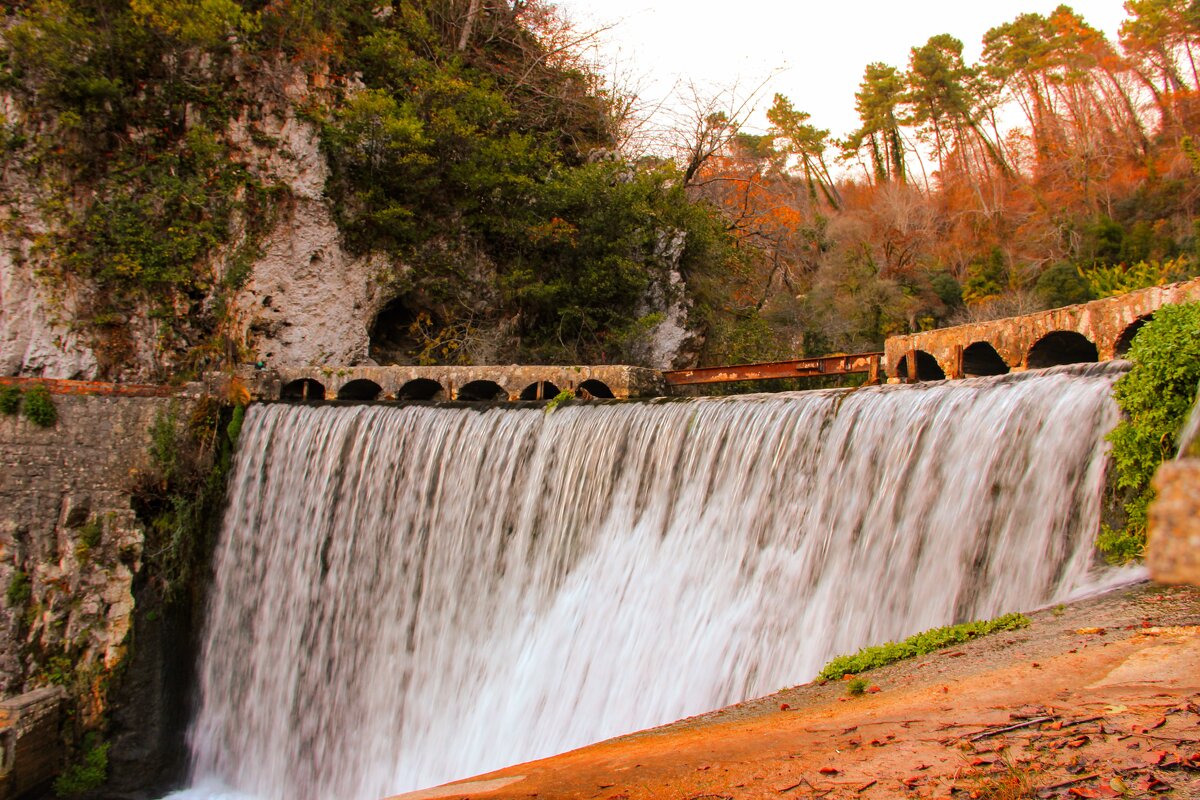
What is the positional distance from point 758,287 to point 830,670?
1037 inches

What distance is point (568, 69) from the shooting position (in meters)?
20.2

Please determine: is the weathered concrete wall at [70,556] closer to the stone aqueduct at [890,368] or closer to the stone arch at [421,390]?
the stone aqueduct at [890,368]

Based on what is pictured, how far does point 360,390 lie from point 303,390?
3.25 feet

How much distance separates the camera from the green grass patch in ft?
14.1

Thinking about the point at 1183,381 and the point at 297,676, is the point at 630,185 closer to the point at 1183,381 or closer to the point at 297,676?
the point at 297,676

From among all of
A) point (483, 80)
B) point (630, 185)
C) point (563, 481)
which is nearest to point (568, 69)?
point (483, 80)

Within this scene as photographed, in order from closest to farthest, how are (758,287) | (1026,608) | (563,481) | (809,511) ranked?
(1026,608) < (809,511) < (563,481) < (758,287)

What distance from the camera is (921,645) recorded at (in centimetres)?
438

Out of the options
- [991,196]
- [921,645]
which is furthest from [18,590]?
[991,196]

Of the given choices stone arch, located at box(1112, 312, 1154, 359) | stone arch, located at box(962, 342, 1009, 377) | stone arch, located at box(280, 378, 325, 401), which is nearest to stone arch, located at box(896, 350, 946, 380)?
stone arch, located at box(962, 342, 1009, 377)

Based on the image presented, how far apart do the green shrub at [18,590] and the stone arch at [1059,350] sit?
13162 millimetres

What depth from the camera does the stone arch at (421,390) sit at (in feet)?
45.0

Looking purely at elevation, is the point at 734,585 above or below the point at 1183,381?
below

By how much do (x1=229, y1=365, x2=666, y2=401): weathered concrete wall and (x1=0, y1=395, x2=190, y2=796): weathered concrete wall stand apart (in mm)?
2679
